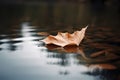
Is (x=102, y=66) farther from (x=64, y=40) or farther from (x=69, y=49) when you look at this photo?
(x=64, y=40)

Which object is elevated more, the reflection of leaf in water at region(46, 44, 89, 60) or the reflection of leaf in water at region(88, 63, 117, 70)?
the reflection of leaf in water at region(46, 44, 89, 60)

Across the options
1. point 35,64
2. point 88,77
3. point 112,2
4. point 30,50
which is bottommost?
point 88,77

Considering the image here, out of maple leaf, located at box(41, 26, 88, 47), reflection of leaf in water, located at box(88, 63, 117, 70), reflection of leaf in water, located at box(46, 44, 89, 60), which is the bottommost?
reflection of leaf in water, located at box(88, 63, 117, 70)

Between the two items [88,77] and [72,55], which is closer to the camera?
[88,77]

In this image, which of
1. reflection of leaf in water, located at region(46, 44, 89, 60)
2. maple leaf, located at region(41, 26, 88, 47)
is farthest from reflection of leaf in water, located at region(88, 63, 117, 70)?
maple leaf, located at region(41, 26, 88, 47)

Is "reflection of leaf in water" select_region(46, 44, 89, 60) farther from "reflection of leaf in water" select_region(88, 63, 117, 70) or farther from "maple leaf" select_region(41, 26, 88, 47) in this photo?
"reflection of leaf in water" select_region(88, 63, 117, 70)

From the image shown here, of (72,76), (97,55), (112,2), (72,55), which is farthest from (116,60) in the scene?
(112,2)

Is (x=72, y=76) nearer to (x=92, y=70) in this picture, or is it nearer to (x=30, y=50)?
(x=92, y=70)

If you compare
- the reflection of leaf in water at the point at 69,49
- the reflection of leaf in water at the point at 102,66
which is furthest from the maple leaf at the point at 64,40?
the reflection of leaf in water at the point at 102,66

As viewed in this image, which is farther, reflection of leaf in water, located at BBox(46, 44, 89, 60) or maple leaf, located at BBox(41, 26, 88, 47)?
maple leaf, located at BBox(41, 26, 88, 47)

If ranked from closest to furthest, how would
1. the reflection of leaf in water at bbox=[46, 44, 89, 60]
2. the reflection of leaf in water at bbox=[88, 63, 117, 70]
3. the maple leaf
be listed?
the reflection of leaf in water at bbox=[88, 63, 117, 70], the reflection of leaf in water at bbox=[46, 44, 89, 60], the maple leaf

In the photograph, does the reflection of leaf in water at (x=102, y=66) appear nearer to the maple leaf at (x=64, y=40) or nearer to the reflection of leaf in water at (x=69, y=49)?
the reflection of leaf in water at (x=69, y=49)
